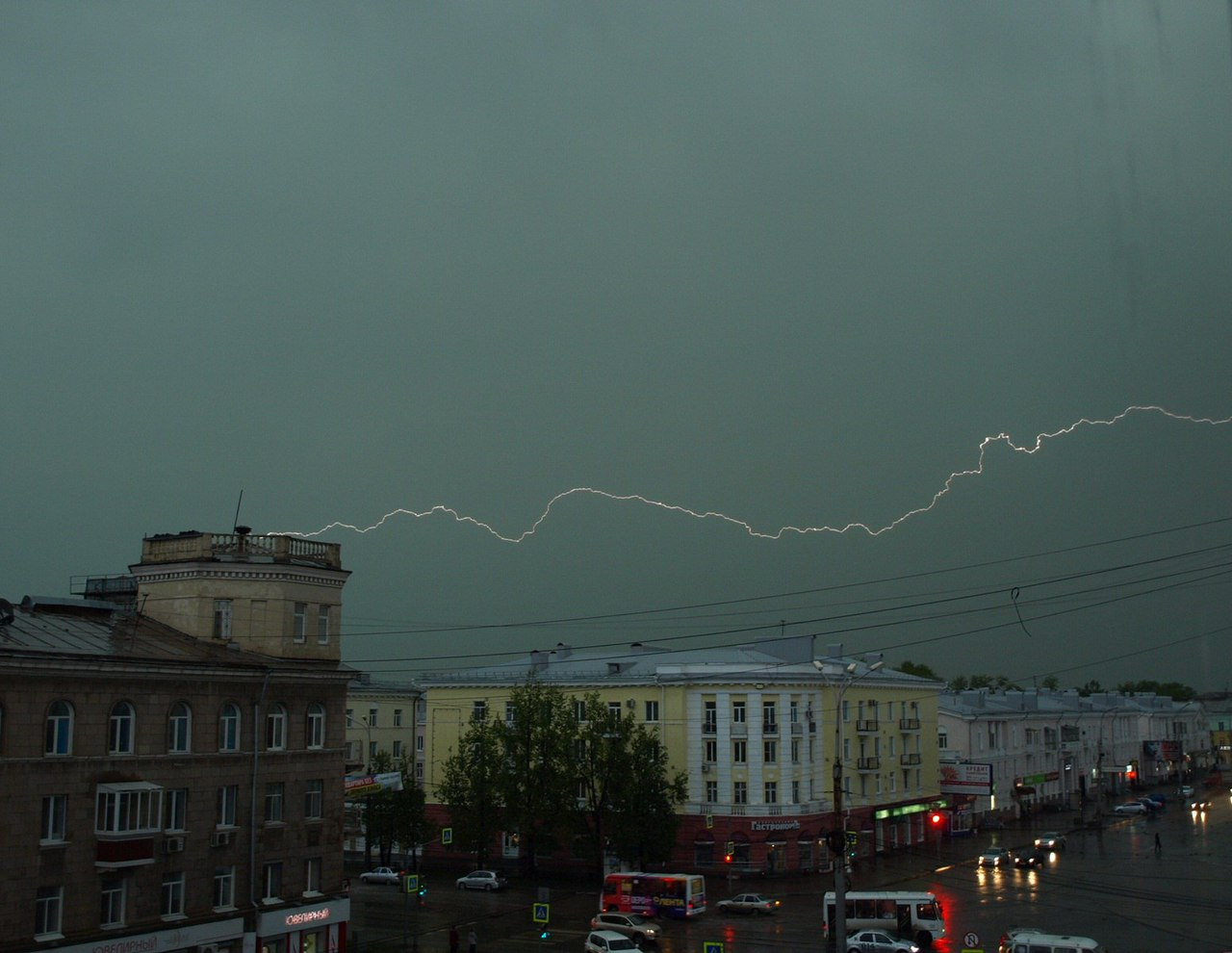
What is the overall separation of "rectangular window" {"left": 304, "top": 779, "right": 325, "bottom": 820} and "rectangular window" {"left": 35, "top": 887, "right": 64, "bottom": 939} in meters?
11.1

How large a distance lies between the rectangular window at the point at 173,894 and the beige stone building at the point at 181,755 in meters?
0.07

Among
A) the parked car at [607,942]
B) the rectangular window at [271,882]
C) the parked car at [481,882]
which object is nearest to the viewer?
the rectangular window at [271,882]

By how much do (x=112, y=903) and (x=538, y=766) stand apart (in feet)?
113

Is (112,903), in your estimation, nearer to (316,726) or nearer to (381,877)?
(316,726)

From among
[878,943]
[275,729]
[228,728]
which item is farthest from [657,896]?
[228,728]

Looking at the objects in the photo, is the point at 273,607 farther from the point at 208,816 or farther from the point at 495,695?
the point at 495,695

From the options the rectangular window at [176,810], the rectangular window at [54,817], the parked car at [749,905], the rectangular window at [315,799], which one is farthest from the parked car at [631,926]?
the rectangular window at [54,817]

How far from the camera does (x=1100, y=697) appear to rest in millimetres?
152875

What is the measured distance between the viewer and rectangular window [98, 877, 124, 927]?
3716 cm

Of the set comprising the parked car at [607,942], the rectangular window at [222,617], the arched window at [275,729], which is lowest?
the parked car at [607,942]

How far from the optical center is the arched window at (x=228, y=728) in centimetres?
4241

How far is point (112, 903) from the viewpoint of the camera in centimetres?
3750

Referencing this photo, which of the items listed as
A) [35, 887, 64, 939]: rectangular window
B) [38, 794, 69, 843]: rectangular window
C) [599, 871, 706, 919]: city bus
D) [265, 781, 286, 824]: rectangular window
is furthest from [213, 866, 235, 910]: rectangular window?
[599, 871, 706, 919]: city bus

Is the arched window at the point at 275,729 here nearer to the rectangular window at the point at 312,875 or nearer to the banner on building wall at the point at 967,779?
the rectangular window at the point at 312,875
